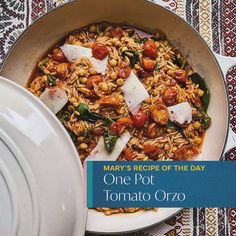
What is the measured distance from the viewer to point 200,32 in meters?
1.98

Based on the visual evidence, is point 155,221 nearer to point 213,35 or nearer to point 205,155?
point 205,155

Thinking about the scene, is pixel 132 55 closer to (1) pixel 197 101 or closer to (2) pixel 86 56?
(2) pixel 86 56

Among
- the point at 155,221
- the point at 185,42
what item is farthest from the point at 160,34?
the point at 155,221

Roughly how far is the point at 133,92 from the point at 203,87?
235 mm

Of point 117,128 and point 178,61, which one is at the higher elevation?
point 178,61

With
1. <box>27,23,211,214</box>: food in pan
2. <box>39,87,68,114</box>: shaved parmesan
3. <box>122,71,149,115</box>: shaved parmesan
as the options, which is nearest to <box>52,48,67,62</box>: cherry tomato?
<box>27,23,211,214</box>: food in pan

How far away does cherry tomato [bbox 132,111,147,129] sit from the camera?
5.98 feet

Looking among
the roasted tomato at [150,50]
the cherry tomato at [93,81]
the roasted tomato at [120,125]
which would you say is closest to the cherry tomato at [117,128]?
the roasted tomato at [120,125]

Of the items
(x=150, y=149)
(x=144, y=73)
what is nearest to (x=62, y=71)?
(x=144, y=73)

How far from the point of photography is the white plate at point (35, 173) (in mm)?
1393

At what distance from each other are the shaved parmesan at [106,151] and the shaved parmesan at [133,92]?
0.09 metres

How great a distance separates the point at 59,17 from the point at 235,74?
59 centimetres

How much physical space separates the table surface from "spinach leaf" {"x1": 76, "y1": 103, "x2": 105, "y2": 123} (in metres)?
0.32

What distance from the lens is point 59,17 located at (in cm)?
187
